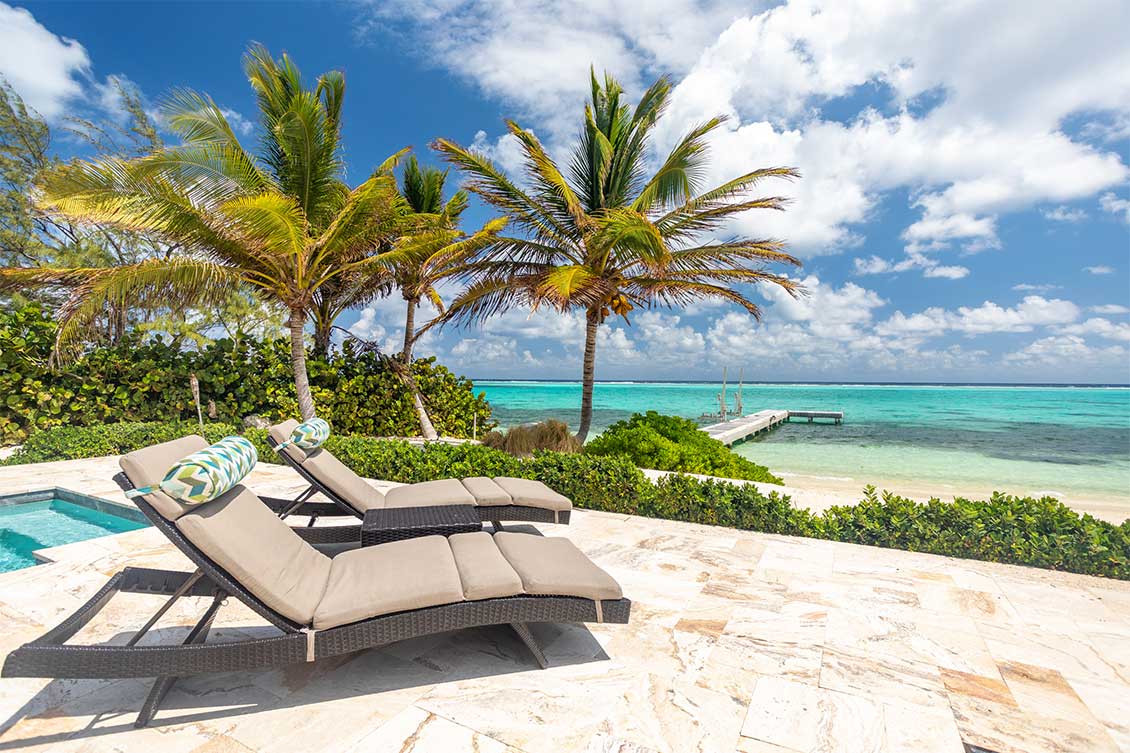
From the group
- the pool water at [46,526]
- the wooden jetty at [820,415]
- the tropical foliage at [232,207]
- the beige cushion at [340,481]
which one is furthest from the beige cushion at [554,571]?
the wooden jetty at [820,415]

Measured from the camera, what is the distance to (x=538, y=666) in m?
2.57

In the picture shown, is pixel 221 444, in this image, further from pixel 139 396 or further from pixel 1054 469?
pixel 1054 469

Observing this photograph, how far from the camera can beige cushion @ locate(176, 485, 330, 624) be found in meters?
2.13

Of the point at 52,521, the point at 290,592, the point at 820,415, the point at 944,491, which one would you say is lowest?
the point at 820,415

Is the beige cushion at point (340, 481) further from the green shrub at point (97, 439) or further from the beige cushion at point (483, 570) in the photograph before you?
the green shrub at point (97, 439)

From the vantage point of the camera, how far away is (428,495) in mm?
4148

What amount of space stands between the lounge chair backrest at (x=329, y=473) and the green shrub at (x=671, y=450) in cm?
393

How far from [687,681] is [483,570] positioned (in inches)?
43.6

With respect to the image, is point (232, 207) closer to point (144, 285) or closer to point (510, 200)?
point (144, 285)

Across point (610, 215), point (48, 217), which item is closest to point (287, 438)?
point (610, 215)

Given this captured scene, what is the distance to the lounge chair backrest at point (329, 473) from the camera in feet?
12.8

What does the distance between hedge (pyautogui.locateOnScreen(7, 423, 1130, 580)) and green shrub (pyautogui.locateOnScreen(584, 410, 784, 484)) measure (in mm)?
1641

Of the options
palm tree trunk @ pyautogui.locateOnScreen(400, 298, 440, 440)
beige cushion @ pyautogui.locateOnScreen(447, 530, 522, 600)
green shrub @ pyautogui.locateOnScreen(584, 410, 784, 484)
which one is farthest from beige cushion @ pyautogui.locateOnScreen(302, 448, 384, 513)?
palm tree trunk @ pyautogui.locateOnScreen(400, 298, 440, 440)

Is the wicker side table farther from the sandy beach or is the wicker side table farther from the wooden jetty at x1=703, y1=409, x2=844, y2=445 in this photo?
the wooden jetty at x1=703, y1=409, x2=844, y2=445
